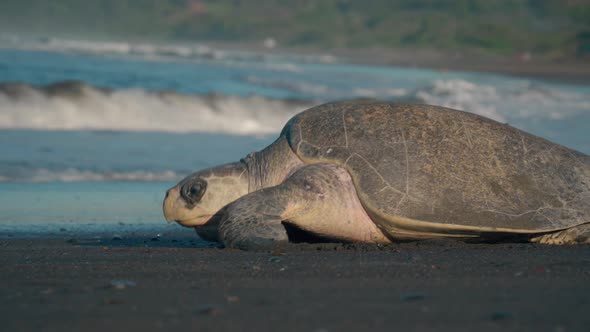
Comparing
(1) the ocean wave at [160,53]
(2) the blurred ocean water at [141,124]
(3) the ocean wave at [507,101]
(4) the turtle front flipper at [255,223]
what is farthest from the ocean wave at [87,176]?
(1) the ocean wave at [160,53]

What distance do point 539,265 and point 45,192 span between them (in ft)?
15.1

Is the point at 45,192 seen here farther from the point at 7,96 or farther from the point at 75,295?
the point at 7,96

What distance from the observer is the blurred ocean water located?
7230mm

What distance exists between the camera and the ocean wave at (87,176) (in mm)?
7938

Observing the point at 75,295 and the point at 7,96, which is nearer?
the point at 75,295

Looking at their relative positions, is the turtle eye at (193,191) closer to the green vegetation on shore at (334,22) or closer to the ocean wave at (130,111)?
the ocean wave at (130,111)

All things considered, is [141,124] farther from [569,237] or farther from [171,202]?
[569,237]

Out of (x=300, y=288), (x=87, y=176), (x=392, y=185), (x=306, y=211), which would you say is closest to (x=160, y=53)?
(x=87, y=176)

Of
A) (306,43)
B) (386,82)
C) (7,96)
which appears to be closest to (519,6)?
(306,43)

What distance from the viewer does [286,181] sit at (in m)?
5.09

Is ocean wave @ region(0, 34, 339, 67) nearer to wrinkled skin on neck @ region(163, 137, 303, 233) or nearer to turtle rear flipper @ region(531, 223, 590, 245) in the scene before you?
wrinkled skin on neck @ region(163, 137, 303, 233)

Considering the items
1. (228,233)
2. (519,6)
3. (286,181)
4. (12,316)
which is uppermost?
(519,6)

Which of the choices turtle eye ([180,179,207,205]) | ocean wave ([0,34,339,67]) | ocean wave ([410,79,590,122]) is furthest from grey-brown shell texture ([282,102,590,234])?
ocean wave ([0,34,339,67])

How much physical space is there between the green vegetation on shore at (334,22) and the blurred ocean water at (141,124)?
25817mm
